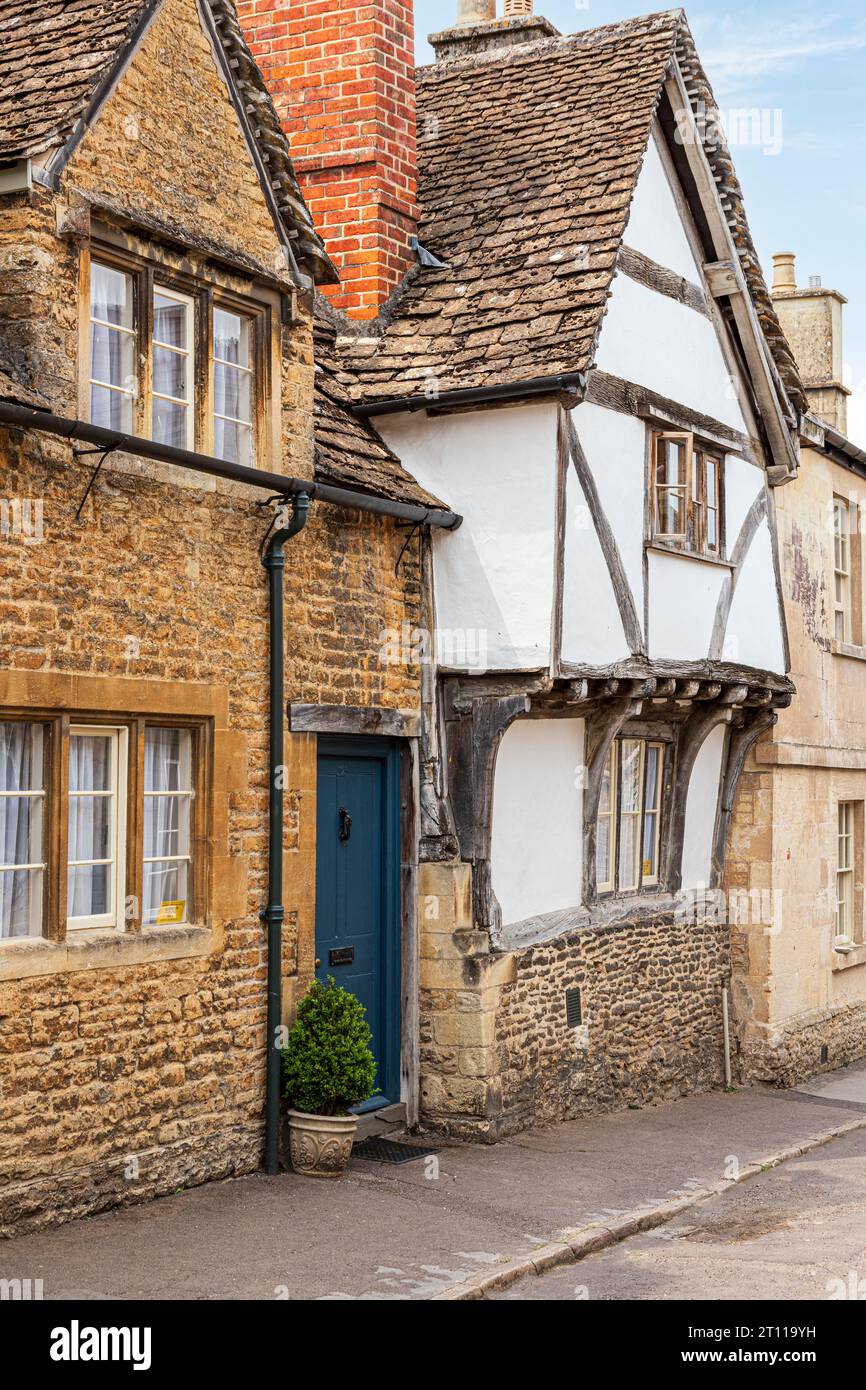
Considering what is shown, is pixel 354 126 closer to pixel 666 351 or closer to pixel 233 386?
pixel 666 351

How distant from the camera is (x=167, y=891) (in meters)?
8.51

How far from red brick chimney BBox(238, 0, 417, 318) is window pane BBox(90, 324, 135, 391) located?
3596 mm

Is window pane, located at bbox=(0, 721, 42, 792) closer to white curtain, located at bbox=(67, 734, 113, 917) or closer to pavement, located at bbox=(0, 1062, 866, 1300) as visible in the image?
white curtain, located at bbox=(67, 734, 113, 917)

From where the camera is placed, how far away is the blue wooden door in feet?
32.8

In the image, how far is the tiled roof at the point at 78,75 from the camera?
309 inches

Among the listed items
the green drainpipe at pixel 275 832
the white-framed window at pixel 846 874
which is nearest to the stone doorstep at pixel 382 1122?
the green drainpipe at pixel 275 832

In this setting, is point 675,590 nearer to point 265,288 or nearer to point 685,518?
point 685,518

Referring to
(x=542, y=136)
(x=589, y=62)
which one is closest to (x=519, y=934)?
(x=542, y=136)

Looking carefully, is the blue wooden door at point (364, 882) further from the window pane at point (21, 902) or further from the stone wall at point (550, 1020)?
the window pane at point (21, 902)

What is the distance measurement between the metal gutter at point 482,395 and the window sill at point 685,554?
186 cm

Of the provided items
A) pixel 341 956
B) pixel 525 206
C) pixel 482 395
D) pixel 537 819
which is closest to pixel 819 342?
pixel 525 206

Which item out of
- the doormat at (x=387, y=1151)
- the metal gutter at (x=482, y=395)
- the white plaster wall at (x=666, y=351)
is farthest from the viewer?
the white plaster wall at (x=666, y=351)

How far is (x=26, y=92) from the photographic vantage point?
8125 mm

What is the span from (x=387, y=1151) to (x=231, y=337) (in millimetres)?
5129
